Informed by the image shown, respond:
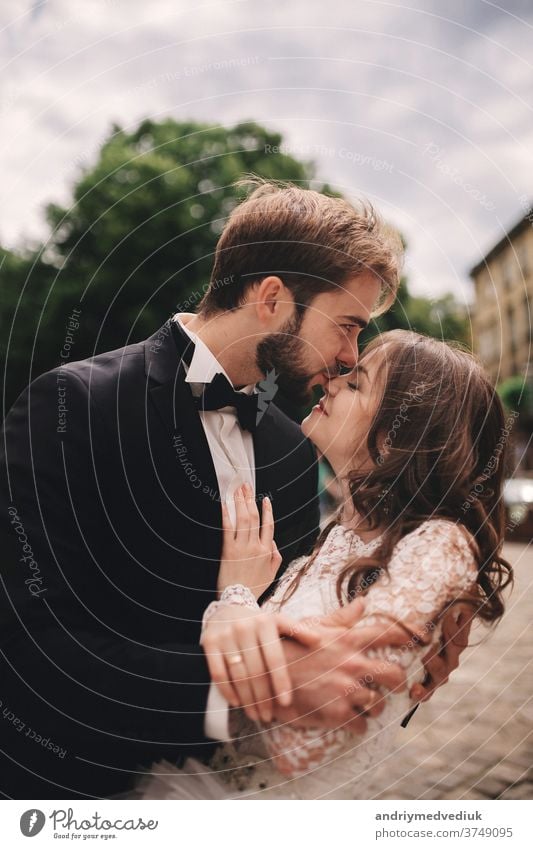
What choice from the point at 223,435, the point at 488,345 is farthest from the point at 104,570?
the point at 488,345

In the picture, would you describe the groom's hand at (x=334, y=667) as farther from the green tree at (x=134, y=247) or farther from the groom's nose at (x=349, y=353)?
the green tree at (x=134, y=247)

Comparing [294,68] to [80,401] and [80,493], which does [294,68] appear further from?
[80,493]

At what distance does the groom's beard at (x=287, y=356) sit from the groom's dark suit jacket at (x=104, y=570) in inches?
9.5

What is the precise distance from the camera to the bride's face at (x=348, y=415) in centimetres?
188

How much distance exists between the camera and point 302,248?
6.36 ft

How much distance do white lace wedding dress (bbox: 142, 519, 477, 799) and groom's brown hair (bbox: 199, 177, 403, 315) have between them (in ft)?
2.40

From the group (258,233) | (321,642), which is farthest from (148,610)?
(258,233)

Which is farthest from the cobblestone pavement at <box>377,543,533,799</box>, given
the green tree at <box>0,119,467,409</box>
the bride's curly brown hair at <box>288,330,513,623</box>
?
the green tree at <box>0,119,467,409</box>

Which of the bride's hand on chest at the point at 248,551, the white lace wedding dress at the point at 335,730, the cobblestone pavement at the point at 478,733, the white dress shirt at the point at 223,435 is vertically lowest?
the cobblestone pavement at the point at 478,733

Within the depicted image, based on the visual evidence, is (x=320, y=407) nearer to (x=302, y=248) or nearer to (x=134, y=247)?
(x=302, y=248)

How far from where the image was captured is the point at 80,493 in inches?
69.2

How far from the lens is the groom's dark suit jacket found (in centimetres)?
165

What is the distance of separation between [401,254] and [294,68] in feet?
2.75

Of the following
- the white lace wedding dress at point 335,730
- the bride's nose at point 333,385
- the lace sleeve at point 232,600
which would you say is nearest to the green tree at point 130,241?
the bride's nose at point 333,385
